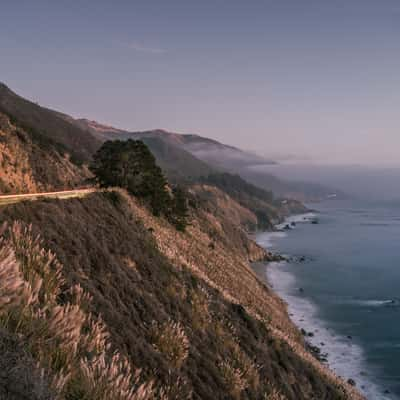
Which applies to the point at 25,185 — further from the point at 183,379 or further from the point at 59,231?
the point at 183,379

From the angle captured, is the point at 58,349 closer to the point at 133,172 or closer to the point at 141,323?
the point at 141,323

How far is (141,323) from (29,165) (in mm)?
36971

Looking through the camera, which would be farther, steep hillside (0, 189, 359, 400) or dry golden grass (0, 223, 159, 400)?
steep hillside (0, 189, 359, 400)

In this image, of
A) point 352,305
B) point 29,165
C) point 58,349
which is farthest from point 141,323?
point 352,305

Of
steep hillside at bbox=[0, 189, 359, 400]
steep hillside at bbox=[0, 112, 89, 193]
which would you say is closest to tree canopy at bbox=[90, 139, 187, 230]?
steep hillside at bbox=[0, 112, 89, 193]

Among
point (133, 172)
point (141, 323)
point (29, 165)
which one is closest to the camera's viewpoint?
point (141, 323)

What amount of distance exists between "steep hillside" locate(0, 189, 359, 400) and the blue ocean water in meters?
17.9

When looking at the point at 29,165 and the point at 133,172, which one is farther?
the point at 29,165

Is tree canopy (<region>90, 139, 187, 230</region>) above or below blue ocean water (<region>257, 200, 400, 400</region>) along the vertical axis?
above

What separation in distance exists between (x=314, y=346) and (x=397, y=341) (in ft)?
37.2

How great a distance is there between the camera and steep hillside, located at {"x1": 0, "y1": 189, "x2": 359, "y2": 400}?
4.65 meters

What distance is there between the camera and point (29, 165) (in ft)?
140

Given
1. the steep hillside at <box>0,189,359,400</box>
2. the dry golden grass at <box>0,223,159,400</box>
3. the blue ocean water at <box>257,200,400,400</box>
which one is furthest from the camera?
the blue ocean water at <box>257,200,400,400</box>

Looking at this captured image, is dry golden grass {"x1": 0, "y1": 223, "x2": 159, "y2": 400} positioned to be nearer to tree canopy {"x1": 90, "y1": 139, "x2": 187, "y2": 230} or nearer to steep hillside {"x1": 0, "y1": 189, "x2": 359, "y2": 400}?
steep hillside {"x1": 0, "y1": 189, "x2": 359, "y2": 400}
